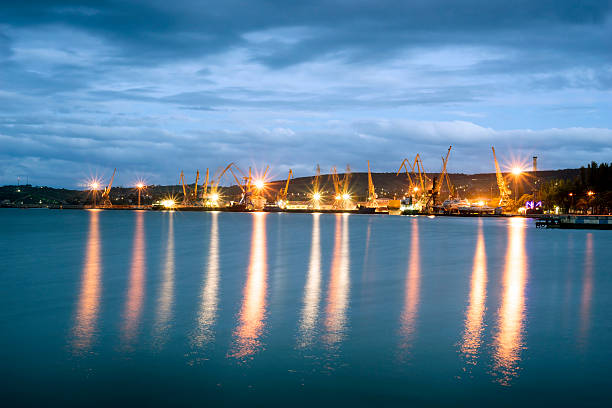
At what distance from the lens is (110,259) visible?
37.2 meters

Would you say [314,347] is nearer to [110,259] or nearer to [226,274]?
[226,274]

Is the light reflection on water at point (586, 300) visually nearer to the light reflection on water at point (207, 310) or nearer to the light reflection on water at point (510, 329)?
the light reflection on water at point (510, 329)

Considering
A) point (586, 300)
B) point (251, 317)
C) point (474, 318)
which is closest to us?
point (251, 317)

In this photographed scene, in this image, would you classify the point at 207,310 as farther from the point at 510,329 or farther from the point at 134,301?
the point at 510,329

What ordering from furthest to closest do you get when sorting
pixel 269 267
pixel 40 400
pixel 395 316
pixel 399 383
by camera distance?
pixel 269 267 < pixel 395 316 < pixel 399 383 < pixel 40 400

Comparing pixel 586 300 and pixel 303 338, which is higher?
pixel 303 338

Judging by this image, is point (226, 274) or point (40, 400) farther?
point (226, 274)

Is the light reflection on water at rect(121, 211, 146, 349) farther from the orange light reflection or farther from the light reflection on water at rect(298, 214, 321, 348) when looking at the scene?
the light reflection on water at rect(298, 214, 321, 348)

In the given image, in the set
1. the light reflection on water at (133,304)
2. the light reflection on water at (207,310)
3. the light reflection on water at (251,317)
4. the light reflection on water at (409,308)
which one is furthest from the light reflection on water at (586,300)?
the light reflection on water at (133,304)

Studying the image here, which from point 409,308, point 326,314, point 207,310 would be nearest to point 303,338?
point 326,314

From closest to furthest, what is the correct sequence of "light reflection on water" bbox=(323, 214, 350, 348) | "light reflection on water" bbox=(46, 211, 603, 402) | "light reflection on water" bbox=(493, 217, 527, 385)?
1. "light reflection on water" bbox=(493, 217, 527, 385)
2. "light reflection on water" bbox=(46, 211, 603, 402)
3. "light reflection on water" bbox=(323, 214, 350, 348)

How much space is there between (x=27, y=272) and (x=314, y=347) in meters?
21.6

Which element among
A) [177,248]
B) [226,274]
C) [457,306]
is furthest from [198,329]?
[177,248]

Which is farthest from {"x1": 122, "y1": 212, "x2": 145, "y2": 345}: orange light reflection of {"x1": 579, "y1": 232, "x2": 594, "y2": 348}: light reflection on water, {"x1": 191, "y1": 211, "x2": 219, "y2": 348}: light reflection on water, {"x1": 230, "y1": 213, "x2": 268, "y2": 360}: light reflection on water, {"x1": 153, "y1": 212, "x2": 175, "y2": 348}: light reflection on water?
{"x1": 579, "y1": 232, "x2": 594, "y2": 348}: light reflection on water
